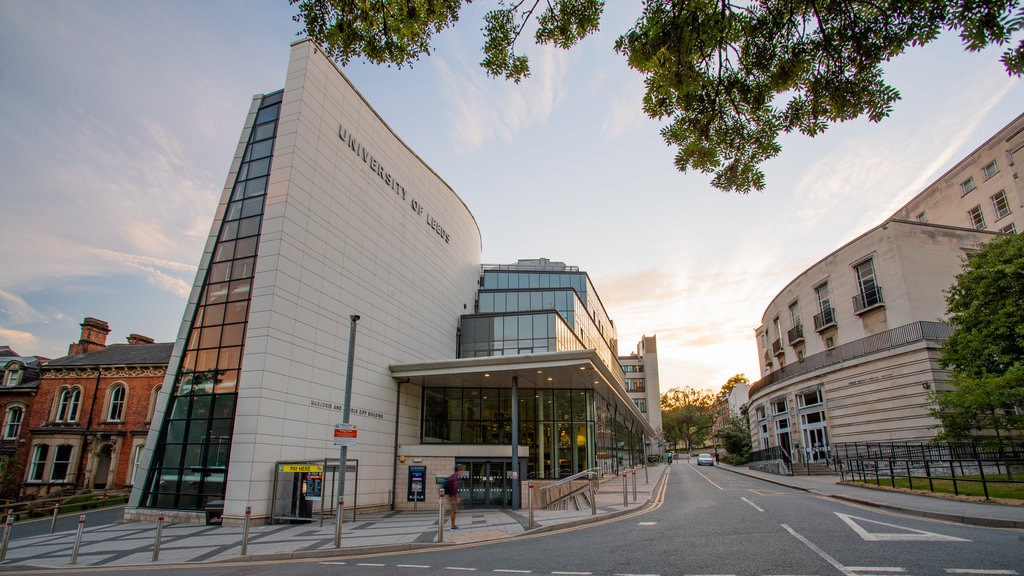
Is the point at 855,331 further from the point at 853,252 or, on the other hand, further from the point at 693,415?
the point at 693,415

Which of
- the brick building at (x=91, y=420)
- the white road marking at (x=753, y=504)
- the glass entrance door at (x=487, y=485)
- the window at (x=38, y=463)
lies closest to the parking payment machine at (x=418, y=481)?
the glass entrance door at (x=487, y=485)

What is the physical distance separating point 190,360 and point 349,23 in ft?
59.4

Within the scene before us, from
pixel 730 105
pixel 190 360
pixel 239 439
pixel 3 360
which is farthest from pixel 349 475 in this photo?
pixel 3 360

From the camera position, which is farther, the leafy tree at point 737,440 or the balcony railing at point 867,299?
the leafy tree at point 737,440

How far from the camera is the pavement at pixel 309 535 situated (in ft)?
35.3

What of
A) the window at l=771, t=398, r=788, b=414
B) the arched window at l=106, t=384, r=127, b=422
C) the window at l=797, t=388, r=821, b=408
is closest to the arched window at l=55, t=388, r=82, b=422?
the arched window at l=106, t=384, r=127, b=422

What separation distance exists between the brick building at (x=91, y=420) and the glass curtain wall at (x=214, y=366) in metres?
16.5

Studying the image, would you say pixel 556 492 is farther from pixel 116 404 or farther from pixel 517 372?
pixel 116 404

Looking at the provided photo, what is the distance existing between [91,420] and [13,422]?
7.62 m

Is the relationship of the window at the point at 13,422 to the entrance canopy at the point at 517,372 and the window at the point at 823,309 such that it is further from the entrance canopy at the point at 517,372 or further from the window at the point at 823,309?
the window at the point at 823,309

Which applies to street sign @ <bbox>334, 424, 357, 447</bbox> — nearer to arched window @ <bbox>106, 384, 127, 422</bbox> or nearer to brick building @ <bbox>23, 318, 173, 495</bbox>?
brick building @ <bbox>23, 318, 173, 495</bbox>

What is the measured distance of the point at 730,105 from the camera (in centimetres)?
618

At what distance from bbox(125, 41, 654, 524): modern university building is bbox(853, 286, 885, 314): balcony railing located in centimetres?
1581

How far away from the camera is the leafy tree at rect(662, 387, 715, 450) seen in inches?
4011
